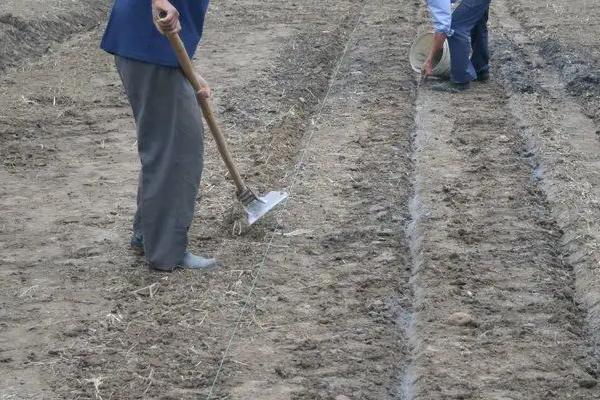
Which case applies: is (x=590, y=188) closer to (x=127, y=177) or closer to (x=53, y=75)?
(x=127, y=177)

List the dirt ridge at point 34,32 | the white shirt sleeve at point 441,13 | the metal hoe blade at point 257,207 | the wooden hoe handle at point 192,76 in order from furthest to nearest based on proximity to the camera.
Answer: the dirt ridge at point 34,32 < the white shirt sleeve at point 441,13 < the metal hoe blade at point 257,207 < the wooden hoe handle at point 192,76

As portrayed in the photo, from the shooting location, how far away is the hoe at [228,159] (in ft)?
16.9

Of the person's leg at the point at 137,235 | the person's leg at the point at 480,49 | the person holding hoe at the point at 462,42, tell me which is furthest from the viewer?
the person's leg at the point at 480,49

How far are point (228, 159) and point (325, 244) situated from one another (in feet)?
2.64

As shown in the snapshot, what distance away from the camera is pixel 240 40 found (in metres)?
12.4

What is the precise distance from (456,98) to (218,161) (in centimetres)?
291

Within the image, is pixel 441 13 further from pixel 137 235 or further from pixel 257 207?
pixel 137 235

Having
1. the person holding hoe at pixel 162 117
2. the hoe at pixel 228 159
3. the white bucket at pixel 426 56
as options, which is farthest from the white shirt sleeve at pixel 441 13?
the person holding hoe at pixel 162 117

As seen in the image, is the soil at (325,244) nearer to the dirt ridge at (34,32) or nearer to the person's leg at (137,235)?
the person's leg at (137,235)

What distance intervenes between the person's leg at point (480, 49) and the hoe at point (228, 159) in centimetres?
445

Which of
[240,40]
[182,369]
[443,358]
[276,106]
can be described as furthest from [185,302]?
[240,40]

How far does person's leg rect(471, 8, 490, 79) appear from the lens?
996 centimetres

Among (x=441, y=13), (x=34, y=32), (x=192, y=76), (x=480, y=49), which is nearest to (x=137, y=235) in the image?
(x=192, y=76)

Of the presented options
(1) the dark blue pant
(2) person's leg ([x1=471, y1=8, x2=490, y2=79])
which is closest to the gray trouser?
(1) the dark blue pant
